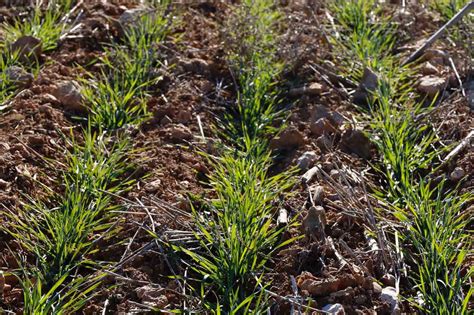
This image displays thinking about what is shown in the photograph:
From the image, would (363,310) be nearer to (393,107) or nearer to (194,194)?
(194,194)

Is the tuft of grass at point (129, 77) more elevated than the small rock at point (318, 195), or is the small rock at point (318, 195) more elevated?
the tuft of grass at point (129, 77)

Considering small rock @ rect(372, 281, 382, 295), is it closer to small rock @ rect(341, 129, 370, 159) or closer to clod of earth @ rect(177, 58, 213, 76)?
small rock @ rect(341, 129, 370, 159)

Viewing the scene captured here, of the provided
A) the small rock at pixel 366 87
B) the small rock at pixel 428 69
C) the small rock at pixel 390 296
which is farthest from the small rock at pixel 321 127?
the small rock at pixel 390 296

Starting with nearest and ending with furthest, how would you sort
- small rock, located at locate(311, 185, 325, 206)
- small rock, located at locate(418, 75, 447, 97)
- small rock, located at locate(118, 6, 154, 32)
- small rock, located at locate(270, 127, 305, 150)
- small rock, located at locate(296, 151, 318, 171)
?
small rock, located at locate(311, 185, 325, 206) → small rock, located at locate(296, 151, 318, 171) → small rock, located at locate(270, 127, 305, 150) → small rock, located at locate(418, 75, 447, 97) → small rock, located at locate(118, 6, 154, 32)

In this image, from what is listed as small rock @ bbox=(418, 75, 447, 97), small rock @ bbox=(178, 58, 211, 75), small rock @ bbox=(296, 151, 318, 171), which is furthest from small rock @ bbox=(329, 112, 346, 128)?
small rock @ bbox=(178, 58, 211, 75)

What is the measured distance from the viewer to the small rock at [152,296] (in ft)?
7.29

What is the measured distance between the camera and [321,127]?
9.67ft

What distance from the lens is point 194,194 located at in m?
2.64

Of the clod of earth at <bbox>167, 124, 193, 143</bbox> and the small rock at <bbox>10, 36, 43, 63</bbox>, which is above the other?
the small rock at <bbox>10, 36, 43, 63</bbox>

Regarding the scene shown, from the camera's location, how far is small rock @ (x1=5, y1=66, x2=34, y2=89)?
3.08 metres

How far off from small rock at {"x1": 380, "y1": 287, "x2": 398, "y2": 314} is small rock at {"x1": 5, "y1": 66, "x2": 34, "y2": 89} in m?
1.63

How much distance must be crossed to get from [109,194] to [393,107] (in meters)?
1.16

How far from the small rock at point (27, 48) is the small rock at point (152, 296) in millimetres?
1346

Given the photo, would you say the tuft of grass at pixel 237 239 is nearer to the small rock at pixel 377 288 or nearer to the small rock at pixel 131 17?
the small rock at pixel 377 288
